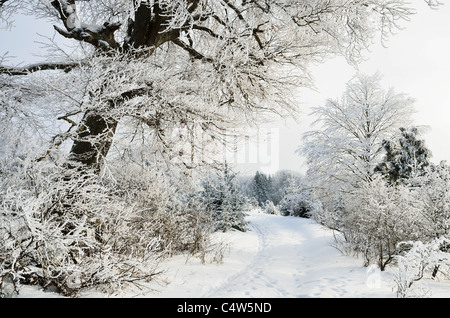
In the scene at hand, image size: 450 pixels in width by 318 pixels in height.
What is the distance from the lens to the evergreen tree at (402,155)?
10648 millimetres

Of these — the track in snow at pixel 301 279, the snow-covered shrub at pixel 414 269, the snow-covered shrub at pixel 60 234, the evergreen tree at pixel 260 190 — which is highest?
the snow-covered shrub at pixel 60 234

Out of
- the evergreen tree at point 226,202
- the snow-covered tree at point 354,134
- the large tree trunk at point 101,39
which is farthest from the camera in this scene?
the evergreen tree at point 226,202

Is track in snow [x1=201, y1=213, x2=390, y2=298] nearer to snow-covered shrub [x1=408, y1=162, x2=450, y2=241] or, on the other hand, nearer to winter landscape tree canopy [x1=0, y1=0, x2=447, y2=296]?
winter landscape tree canopy [x1=0, y1=0, x2=447, y2=296]

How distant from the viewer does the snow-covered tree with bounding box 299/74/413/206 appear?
1243cm

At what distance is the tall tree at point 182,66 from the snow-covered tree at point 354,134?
7.66 m

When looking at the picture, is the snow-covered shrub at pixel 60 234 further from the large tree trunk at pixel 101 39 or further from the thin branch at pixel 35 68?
the thin branch at pixel 35 68

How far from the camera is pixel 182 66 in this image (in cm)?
619

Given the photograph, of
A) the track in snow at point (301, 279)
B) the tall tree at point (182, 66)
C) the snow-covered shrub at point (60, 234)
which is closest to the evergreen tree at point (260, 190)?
the track in snow at point (301, 279)

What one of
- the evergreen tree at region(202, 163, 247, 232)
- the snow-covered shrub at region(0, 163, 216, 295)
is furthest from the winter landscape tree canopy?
the evergreen tree at region(202, 163, 247, 232)

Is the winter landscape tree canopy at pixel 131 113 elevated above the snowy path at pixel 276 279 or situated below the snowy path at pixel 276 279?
above

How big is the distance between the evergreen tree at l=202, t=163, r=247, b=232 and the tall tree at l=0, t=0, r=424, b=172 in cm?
902

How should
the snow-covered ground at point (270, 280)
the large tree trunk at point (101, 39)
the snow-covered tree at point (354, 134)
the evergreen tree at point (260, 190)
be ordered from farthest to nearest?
the evergreen tree at point (260, 190)
the snow-covered tree at point (354, 134)
the snow-covered ground at point (270, 280)
the large tree trunk at point (101, 39)

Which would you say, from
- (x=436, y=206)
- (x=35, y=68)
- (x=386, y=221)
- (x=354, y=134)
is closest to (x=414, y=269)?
(x=386, y=221)

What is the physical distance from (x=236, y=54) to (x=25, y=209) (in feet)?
12.7
